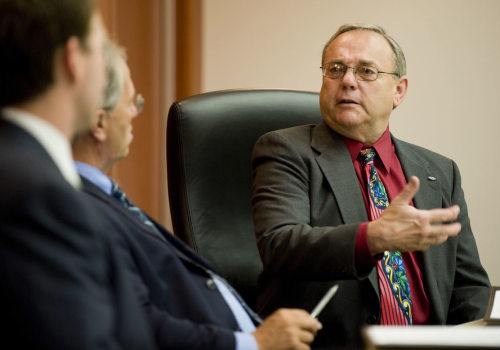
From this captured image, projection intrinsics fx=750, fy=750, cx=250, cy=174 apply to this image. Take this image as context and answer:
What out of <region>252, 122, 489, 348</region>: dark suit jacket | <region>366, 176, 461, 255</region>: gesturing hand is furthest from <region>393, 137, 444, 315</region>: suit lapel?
<region>366, 176, 461, 255</region>: gesturing hand

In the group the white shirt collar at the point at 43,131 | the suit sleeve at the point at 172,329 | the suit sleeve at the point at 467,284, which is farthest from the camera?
the suit sleeve at the point at 467,284

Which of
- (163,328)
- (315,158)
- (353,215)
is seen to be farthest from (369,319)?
(163,328)

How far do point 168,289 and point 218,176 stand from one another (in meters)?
0.72

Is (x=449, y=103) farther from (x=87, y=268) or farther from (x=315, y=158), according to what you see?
Result: (x=87, y=268)

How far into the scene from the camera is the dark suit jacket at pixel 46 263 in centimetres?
79

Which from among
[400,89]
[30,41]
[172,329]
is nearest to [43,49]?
[30,41]

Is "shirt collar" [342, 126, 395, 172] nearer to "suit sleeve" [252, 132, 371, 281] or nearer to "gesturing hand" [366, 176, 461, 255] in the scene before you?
"suit sleeve" [252, 132, 371, 281]

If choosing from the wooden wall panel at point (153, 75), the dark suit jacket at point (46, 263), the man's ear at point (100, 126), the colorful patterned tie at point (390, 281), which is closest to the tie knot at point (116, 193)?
the man's ear at point (100, 126)

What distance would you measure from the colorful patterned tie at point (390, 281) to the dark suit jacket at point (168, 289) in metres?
0.54

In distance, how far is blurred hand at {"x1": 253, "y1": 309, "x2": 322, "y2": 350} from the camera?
145 centimetres

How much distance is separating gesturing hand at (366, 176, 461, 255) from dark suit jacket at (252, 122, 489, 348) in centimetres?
7

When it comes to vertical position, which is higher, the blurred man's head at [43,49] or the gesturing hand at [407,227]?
the blurred man's head at [43,49]

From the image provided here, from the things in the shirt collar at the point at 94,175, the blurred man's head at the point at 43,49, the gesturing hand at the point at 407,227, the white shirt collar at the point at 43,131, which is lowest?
the gesturing hand at the point at 407,227

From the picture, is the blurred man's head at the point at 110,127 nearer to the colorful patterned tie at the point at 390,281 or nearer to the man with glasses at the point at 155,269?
the man with glasses at the point at 155,269
